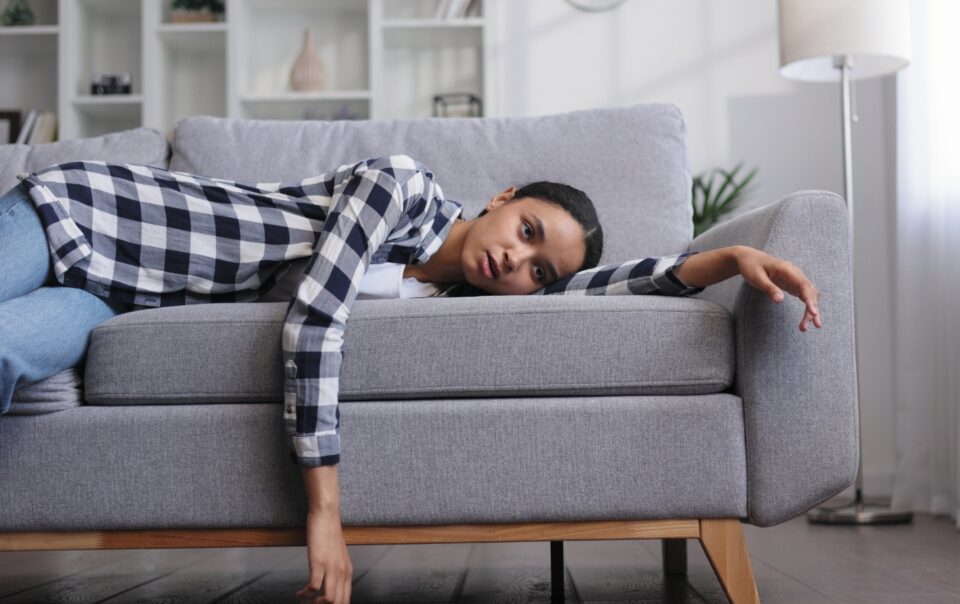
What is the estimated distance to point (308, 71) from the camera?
3.42 m

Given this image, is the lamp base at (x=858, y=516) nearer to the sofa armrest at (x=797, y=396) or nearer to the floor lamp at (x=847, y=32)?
the floor lamp at (x=847, y=32)

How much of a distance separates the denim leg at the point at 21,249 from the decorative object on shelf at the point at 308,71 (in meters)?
2.05

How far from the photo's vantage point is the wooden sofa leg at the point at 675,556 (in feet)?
5.65

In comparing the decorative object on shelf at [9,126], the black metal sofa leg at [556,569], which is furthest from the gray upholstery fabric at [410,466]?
the decorative object on shelf at [9,126]

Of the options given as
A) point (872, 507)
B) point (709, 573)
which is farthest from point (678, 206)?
point (872, 507)

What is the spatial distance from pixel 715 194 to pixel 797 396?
6.70 ft

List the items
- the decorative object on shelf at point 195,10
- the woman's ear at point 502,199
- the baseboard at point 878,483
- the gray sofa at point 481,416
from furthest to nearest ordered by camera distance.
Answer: the decorative object on shelf at point 195,10
the baseboard at point 878,483
the woman's ear at point 502,199
the gray sofa at point 481,416

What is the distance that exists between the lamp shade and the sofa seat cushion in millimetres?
1557

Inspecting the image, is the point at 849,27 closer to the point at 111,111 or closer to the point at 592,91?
the point at 592,91

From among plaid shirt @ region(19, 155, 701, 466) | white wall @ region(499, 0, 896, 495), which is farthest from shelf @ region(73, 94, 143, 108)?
plaid shirt @ region(19, 155, 701, 466)

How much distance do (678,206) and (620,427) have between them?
768 mm

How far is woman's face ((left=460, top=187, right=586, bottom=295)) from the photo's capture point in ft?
4.98

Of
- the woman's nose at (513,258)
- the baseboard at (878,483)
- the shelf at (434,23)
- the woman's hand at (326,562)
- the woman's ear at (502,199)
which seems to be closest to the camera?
the woman's hand at (326,562)

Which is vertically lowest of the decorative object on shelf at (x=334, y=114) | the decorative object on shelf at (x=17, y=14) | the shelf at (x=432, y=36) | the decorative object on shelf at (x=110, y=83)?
the decorative object on shelf at (x=334, y=114)
